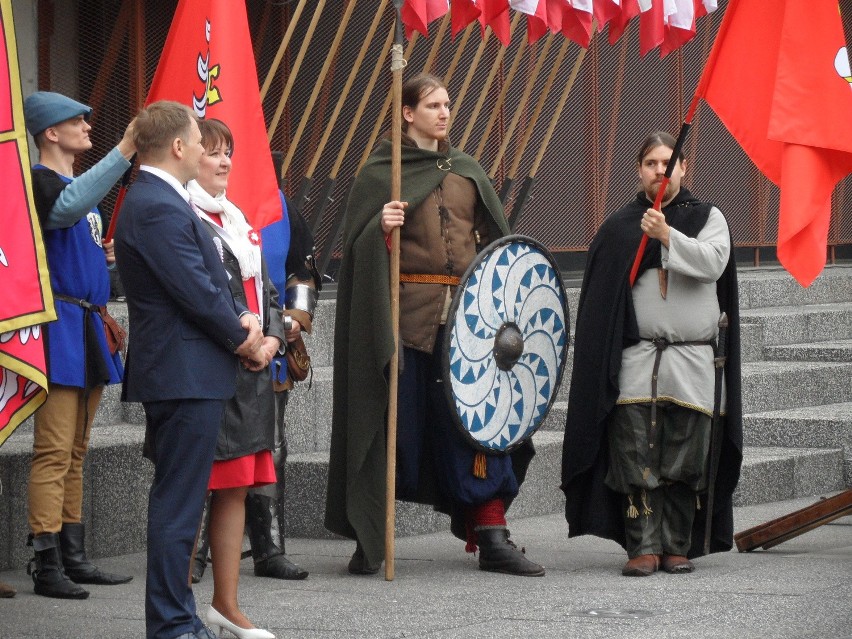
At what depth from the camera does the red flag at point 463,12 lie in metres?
7.10

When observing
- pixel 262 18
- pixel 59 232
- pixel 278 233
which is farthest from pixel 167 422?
pixel 262 18

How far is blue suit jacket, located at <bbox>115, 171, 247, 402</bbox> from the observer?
4555 millimetres

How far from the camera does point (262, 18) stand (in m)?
11.0

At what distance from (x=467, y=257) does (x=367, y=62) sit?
16.8 ft

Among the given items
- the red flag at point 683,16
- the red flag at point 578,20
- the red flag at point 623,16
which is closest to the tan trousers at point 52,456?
the red flag at point 578,20

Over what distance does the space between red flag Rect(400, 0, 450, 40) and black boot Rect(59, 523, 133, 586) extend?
248 centimetres

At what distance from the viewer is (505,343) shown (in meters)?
6.33

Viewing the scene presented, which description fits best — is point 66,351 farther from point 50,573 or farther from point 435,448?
point 435,448

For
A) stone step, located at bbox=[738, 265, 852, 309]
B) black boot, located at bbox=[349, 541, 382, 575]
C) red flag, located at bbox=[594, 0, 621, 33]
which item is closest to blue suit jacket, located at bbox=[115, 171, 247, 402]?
black boot, located at bbox=[349, 541, 382, 575]

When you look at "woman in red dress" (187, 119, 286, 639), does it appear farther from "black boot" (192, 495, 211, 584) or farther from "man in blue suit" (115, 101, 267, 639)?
"black boot" (192, 495, 211, 584)

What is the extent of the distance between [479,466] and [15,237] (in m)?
2.12

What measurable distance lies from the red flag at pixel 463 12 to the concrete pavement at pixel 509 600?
2412 millimetres

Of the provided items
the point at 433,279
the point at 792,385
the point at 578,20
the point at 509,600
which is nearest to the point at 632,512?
the point at 509,600

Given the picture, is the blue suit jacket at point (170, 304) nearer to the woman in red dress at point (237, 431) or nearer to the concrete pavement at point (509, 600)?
the woman in red dress at point (237, 431)
